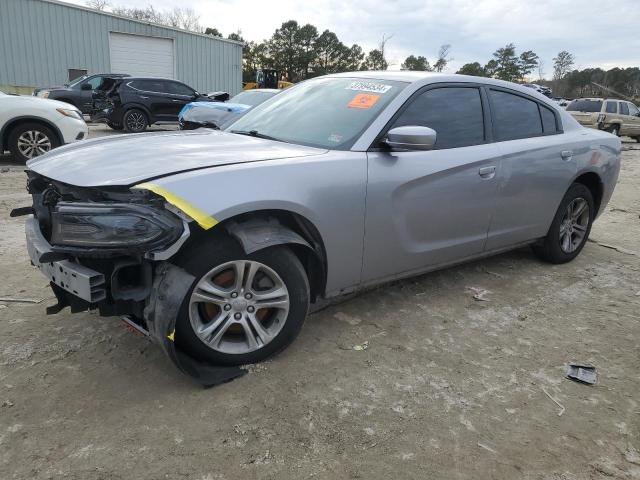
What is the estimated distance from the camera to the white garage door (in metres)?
23.4

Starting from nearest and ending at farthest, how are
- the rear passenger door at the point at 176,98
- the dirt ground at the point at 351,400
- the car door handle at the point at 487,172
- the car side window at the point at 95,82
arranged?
1. the dirt ground at the point at 351,400
2. the car door handle at the point at 487,172
3. the rear passenger door at the point at 176,98
4. the car side window at the point at 95,82

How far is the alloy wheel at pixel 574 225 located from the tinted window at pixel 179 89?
13.0m

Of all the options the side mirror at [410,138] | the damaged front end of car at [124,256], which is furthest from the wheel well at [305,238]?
the side mirror at [410,138]

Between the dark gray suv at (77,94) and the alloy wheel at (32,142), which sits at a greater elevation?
the dark gray suv at (77,94)

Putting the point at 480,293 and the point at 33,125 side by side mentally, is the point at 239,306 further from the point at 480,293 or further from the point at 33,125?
the point at 33,125

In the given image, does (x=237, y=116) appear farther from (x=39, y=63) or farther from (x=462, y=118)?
(x=39, y=63)

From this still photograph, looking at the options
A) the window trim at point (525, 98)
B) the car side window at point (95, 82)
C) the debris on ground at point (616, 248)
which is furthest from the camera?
the car side window at point (95, 82)

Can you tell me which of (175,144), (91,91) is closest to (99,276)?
(175,144)

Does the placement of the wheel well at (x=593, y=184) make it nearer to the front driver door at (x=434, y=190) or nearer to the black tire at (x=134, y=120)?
the front driver door at (x=434, y=190)

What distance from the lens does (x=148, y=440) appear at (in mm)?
2131

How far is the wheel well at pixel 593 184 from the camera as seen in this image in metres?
4.67

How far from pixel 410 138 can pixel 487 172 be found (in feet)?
3.26

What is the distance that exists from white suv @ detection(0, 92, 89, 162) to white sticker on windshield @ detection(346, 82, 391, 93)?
657cm

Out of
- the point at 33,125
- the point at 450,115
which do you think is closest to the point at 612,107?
the point at 450,115
